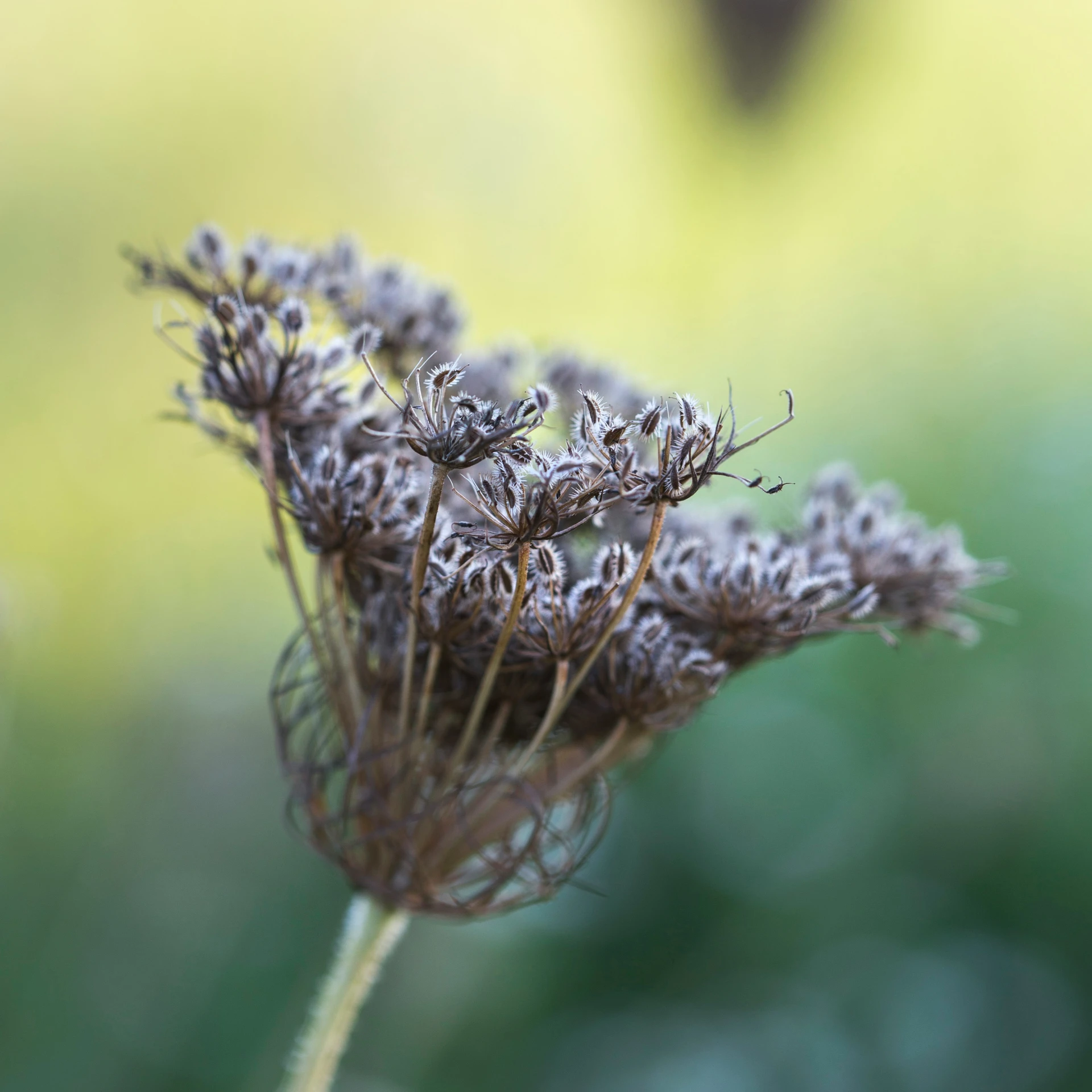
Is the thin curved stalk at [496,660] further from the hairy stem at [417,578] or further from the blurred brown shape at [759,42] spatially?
the blurred brown shape at [759,42]

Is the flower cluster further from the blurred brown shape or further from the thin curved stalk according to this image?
the blurred brown shape

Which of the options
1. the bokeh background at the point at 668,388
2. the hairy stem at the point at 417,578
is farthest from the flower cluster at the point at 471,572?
the bokeh background at the point at 668,388

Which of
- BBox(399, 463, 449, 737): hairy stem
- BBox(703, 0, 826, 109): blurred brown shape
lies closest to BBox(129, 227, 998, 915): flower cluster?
BBox(399, 463, 449, 737): hairy stem

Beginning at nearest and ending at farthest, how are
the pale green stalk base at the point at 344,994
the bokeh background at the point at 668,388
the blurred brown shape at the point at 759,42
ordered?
the pale green stalk base at the point at 344,994, the bokeh background at the point at 668,388, the blurred brown shape at the point at 759,42

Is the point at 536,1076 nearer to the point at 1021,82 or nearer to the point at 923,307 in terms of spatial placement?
the point at 923,307

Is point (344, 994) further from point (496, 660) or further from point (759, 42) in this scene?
point (759, 42)

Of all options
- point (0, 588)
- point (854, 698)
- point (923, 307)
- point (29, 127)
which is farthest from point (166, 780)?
point (923, 307)
